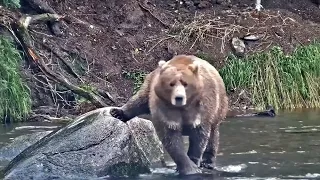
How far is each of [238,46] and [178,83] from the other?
29.8 ft

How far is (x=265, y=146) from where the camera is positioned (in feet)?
35.0

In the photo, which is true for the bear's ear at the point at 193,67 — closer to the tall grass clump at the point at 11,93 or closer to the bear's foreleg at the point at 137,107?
the bear's foreleg at the point at 137,107

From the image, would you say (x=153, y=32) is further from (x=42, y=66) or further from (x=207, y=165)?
(x=207, y=165)

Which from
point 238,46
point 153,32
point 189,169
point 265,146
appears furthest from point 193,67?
point 153,32

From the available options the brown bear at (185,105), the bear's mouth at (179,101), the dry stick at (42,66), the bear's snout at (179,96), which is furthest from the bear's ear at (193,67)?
the dry stick at (42,66)

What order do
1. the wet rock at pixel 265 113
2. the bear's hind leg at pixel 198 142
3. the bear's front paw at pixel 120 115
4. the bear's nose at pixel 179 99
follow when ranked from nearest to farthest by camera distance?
the bear's nose at pixel 179 99 → the bear's hind leg at pixel 198 142 → the bear's front paw at pixel 120 115 → the wet rock at pixel 265 113

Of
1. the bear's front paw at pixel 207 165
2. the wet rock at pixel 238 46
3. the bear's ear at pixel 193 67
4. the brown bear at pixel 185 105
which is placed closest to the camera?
the brown bear at pixel 185 105

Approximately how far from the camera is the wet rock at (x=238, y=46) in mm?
16922

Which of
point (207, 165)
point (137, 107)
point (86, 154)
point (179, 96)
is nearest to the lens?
point (179, 96)

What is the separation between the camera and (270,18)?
17.9m

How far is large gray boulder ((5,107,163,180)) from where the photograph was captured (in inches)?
343

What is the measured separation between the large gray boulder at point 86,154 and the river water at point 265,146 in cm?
27

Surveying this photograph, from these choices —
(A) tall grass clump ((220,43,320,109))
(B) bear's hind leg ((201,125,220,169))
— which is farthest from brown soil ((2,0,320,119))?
(B) bear's hind leg ((201,125,220,169))

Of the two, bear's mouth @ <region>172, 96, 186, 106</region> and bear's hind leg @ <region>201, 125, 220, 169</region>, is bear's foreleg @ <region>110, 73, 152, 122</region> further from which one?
bear's mouth @ <region>172, 96, 186, 106</region>
